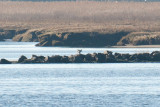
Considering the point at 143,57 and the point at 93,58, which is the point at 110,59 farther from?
the point at 143,57

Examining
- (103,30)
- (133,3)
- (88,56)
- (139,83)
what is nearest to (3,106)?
(139,83)

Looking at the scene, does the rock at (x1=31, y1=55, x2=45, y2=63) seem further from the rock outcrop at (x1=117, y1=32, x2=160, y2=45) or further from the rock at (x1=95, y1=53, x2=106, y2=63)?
the rock outcrop at (x1=117, y1=32, x2=160, y2=45)

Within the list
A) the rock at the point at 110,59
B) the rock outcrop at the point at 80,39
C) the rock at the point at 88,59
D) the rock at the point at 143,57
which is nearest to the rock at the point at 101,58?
the rock at the point at 110,59

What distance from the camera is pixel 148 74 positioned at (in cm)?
6288

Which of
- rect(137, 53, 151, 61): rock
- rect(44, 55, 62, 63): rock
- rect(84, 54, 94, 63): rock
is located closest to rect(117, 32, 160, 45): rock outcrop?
rect(137, 53, 151, 61): rock

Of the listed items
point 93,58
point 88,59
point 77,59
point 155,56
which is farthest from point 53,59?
point 155,56

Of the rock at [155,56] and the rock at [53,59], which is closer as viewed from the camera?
the rock at [53,59]

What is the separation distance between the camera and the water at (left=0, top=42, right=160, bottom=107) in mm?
44562

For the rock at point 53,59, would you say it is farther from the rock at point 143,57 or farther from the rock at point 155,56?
the rock at point 155,56

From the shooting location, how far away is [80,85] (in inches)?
2122

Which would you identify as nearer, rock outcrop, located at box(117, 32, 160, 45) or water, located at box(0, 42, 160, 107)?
water, located at box(0, 42, 160, 107)

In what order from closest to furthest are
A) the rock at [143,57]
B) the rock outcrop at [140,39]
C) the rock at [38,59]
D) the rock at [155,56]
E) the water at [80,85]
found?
the water at [80,85]
the rock at [38,59]
the rock at [155,56]
the rock at [143,57]
the rock outcrop at [140,39]

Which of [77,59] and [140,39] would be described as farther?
[140,39]

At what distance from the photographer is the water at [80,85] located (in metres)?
44.6
